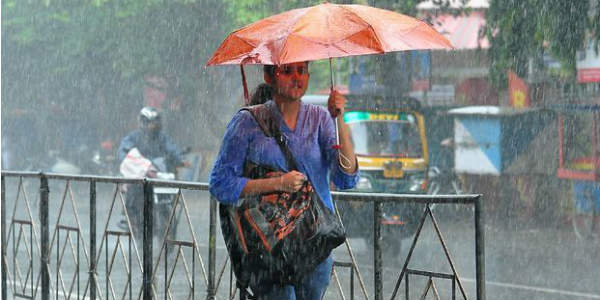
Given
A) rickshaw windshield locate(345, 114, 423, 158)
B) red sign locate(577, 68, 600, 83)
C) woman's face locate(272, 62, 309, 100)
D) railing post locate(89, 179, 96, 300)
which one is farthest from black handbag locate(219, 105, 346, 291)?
red sign locate(577, 68, 600, 83)

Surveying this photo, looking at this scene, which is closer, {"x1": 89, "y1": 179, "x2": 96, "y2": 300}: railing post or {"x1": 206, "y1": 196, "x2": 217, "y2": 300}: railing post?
{"x1": 206, "y1": 196, "x2": 217, "y2": 300}: railing post

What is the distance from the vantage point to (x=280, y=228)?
4.26m

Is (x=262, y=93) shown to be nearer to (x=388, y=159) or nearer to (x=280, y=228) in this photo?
(x=280, y=228)

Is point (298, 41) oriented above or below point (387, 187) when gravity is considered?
above

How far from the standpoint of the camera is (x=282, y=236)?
4258 mm

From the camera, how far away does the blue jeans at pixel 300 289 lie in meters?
4.42

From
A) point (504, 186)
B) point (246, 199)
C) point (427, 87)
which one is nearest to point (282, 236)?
point (246, 199)

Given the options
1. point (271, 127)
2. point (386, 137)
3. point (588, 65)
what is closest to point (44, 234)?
point (271, 127)

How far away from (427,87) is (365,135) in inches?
385

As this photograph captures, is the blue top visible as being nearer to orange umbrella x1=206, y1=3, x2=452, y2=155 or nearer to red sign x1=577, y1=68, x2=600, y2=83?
orange umbrella x1=206, y1=3, x2=452, y2=155

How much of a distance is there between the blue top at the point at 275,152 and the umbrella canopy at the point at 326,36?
25 cm

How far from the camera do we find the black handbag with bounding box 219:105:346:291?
4.27 m

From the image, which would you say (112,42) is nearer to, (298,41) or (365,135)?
(365,135)

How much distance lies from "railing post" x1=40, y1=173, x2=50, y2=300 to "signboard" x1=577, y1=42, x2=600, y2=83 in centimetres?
1026
